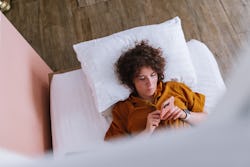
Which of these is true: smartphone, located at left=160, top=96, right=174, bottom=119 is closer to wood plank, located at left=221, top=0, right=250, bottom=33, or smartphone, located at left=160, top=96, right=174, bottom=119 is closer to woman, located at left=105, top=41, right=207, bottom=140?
woman, located at left=105, top=41, right=207, bottom=140

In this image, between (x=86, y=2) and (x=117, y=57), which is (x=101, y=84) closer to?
(x=117, y=57)

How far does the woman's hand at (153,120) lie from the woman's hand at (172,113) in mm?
19

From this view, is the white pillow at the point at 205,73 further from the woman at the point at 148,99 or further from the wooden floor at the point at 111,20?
the wooden floor at the point at 111,20

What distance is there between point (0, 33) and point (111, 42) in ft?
1.41

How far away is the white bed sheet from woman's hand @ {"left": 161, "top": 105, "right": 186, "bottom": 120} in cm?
12

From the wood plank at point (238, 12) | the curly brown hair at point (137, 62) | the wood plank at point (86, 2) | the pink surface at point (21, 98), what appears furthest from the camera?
the wood plank at point (86, 2)

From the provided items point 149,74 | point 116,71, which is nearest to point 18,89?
point 116,71

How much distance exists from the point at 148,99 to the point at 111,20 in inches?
35.9

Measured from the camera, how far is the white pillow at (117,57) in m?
1.31

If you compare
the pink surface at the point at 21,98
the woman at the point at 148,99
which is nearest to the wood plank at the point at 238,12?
the woman at the point at 148,99

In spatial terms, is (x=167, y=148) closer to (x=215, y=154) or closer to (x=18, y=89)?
(x=215, y=154)

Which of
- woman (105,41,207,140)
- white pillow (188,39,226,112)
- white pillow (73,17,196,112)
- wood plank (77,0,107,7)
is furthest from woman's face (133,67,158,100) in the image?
wood plank (77,0,107,7)

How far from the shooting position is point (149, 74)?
121cm

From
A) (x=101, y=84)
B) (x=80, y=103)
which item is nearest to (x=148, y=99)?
(x=101, y=84)
